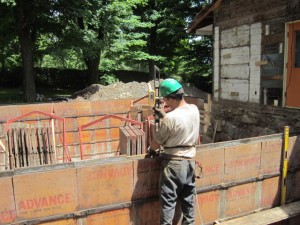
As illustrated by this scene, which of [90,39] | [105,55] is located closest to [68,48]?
[90,39]

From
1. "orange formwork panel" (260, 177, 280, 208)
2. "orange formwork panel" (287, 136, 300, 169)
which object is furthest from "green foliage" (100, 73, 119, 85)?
"orange formwork panel" (260, 177, 280, 208)

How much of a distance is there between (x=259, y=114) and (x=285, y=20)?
2.85 metres

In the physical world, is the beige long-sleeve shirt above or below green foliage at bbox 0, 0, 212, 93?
below

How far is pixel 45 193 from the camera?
3896 mm

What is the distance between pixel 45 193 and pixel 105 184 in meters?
0.76

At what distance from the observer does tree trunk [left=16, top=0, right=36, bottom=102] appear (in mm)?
17219

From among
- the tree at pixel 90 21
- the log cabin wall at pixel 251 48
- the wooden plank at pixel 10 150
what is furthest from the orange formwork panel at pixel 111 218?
the tree at pixel 90 21

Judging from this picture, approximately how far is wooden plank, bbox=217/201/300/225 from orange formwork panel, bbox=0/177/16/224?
3053mm

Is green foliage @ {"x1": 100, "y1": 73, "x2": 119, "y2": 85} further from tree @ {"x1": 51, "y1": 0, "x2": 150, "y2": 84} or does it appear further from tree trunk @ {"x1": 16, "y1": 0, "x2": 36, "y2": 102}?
tree trunk @ {"x1": 16, "y1": 0, "x2": 36, "y2": 102}

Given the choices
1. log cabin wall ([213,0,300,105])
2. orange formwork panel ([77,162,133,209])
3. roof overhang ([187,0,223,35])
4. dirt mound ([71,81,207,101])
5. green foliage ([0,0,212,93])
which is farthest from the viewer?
green foliage ([0,0,212,93])

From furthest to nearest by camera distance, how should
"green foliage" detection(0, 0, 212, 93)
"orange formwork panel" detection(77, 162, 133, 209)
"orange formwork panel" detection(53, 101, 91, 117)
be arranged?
"green foliage" detection(0, 0, 212, 93), "orange formwork panel" detection(53, 101, 91, 117), "orange formwork panel" detection(77, 162, 133, 209)

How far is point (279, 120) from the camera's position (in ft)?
29.7

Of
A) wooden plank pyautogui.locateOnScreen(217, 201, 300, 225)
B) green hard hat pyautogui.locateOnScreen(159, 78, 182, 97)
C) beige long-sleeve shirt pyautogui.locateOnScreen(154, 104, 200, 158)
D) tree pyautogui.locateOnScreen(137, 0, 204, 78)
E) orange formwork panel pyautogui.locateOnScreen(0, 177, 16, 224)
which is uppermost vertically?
tree pyautogui.locateOnScreen(137, 0, 204, 78)

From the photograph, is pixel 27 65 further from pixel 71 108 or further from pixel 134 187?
pixel 134 187
